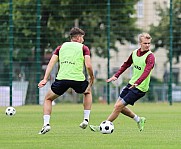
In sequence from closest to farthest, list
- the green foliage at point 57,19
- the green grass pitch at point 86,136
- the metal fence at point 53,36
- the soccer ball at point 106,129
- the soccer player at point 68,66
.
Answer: the green grass pitch at point 86,136
the soccer ball at point 106,129
the soccer player at point 68,66
the metal fence at point 53,36
the green foliage at point 57,19

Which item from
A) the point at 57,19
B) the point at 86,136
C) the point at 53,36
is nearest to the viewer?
the point at 86,136

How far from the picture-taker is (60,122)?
17.9 meters

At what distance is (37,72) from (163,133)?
15633mm

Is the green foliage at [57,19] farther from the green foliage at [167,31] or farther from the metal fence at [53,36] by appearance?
the green foliage at [167,31]

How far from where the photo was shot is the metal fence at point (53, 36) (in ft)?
96.4

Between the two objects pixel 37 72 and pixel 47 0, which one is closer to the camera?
pixel 37 72

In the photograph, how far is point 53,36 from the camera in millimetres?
33750

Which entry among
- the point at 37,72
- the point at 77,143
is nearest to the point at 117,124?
the point at 77,143

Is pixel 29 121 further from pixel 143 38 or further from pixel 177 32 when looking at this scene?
pixel 177 32

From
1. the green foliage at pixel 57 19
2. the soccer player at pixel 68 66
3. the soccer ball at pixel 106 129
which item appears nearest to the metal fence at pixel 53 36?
the green foliage at pixel 57 19

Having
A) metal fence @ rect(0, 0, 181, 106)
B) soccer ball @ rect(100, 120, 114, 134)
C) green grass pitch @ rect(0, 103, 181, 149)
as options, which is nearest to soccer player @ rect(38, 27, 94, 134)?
green grass pitch @ rect(0, 103, 181, 149)

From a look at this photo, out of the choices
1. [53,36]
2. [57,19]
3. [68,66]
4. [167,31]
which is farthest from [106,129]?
[167,31]

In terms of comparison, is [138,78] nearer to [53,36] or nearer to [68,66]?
[68,66]

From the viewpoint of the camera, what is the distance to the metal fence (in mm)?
29375
